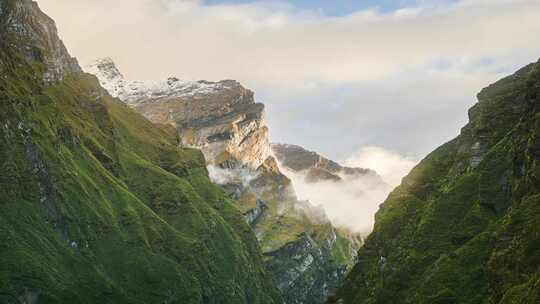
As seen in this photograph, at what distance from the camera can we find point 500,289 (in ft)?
579

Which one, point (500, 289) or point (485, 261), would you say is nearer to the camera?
point (500, 289)

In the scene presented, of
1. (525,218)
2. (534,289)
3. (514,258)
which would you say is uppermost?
(525,218)

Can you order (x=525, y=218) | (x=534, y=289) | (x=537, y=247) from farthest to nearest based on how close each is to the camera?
(x=525, y=218) → (x=537, y=247) → (x=534, y=289)

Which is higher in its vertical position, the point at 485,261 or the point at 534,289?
the point at 485,261

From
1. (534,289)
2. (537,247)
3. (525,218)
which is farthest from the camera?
(525,218)

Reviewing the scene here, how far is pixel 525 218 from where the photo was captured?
18750cm

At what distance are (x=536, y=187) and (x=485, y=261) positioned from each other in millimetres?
23939

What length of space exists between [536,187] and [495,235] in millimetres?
16757

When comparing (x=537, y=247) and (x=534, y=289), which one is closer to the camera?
(x=534, y=289)

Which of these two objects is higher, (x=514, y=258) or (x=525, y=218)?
(x=525, y=218)

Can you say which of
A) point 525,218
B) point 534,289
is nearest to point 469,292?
point 525,218

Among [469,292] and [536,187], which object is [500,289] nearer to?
[469,292]

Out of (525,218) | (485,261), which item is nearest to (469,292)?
(485,261)

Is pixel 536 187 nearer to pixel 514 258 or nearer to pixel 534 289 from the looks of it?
pixel 514 258
